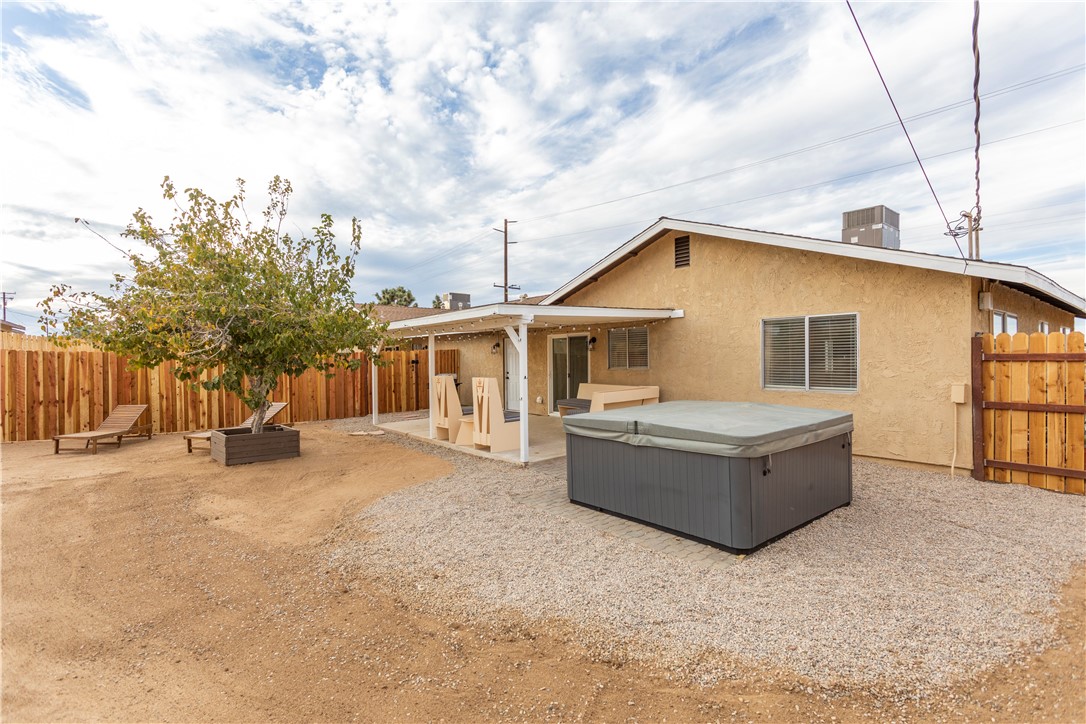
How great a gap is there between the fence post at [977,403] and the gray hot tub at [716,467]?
2.42m

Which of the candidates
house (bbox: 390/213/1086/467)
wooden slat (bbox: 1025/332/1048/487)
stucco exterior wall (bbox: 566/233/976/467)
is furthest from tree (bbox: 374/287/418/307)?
wooden slat (bbox: 1025/332/1048/487)

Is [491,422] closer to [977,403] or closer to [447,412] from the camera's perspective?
[447,412]

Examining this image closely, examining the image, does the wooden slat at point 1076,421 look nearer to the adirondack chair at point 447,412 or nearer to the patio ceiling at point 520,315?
the patio ceiling at point 520,315

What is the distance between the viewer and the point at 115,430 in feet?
29.3

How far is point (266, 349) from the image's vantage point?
293 inches

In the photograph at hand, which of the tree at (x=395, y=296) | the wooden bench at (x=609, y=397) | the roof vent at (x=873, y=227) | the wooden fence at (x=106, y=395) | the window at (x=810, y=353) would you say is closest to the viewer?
the window at (x=810, y=353)

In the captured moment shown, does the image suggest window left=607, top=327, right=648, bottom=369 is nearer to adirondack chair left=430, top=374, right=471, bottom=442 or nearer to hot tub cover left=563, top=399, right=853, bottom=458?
adirondack chair left=430, top=374, right=471, bottom=442

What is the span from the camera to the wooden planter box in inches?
293

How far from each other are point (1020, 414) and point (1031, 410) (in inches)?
4.7

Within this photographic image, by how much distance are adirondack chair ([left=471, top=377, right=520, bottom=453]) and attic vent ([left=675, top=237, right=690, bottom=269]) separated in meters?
4.29

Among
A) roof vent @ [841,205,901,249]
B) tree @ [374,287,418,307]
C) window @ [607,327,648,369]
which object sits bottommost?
window @ [607,327,648,369]

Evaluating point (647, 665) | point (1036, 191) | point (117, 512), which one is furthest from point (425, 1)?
point (1036, 191)

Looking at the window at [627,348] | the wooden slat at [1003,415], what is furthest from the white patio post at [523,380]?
the wooden slat at [1003,415]

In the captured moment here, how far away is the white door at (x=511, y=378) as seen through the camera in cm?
1391
